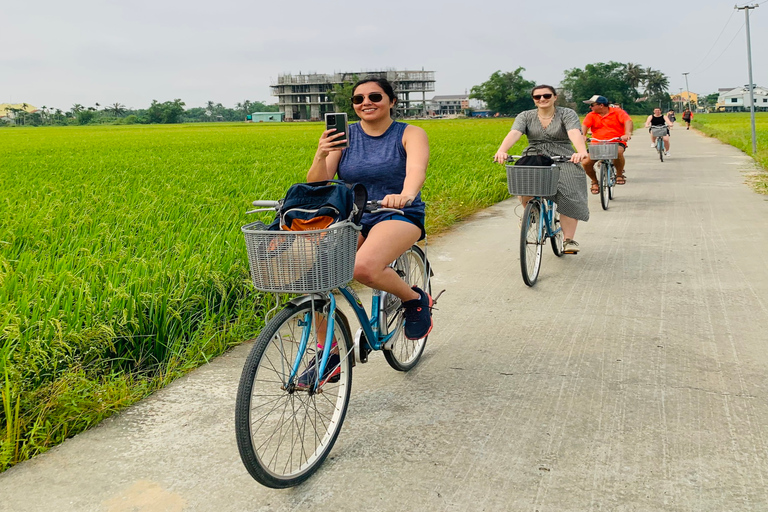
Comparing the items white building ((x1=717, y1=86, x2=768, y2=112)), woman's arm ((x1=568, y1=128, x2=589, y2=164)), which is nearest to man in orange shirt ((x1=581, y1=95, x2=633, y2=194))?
woman's arm ((x1=568, y1=128, x2=589, y2=164))

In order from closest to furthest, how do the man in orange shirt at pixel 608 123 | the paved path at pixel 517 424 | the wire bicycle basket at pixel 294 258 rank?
the wire bicycle basket at pixel 294 258 < the paved path at pixel 517 424 < the man in orange shirt at pixel 608 123

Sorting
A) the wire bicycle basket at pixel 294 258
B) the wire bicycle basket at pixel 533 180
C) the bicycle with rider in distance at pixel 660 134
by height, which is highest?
the bicycle with rider in distance at pixel 660 134

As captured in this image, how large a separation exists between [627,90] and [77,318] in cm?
→ 13901

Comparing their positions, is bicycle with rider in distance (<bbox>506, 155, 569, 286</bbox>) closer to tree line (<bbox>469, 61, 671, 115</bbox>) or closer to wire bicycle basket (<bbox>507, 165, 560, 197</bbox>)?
wire bicycle basket (<bbox>507, 165, 560, 197</bbox>)

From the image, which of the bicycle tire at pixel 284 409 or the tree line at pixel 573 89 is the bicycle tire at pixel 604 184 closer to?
the bicycle tire at pixel 284 409

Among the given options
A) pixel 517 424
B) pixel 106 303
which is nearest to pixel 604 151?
pixel 517 424

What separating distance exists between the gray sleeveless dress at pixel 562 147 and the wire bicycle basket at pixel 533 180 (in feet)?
1.31

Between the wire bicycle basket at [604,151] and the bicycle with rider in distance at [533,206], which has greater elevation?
the wire bicycle basket at [604,151]

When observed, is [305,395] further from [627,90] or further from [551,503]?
[627,90]

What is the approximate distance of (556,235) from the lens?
22.8 ft

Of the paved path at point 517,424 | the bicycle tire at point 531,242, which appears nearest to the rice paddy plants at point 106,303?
the paved path at point 517,424

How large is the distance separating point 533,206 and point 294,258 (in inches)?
152

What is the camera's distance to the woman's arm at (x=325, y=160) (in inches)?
123

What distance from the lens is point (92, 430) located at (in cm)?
334
